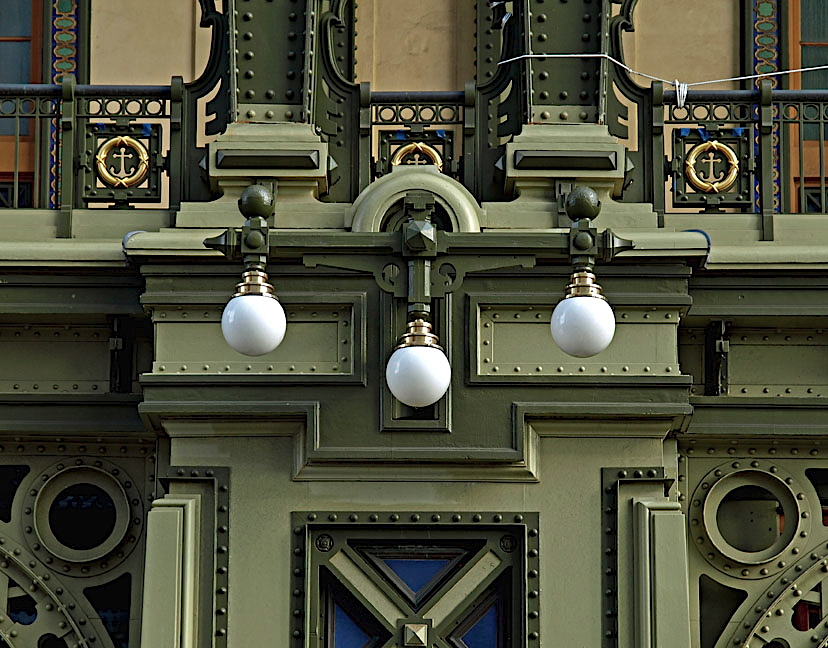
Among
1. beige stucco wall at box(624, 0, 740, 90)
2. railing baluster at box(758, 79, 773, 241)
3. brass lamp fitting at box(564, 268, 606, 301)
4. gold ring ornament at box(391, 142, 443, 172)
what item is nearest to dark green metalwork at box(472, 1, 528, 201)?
gold ring ornament at box(391, 142, 443, 172)

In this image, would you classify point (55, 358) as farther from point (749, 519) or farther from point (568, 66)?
point (749, 519)

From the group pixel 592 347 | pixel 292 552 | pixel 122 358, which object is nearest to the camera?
pixel 592 347

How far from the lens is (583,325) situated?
9500 millimetres

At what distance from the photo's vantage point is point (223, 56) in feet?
36.9

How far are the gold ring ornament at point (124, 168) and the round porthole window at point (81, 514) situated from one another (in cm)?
162

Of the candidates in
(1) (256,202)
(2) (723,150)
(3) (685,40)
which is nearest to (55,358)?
(1) (256,202)

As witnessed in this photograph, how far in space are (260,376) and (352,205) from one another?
3.62 ft

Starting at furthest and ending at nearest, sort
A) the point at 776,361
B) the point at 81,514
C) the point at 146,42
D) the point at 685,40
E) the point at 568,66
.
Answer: the point at 685,40
the point at 146,42
the point at 81,514
the point at 776,361
the point at 568,66

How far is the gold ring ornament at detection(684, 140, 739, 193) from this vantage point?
11273 mm

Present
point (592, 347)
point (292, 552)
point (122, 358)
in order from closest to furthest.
Result: point (592, 347)
point (292, 552)
point (122, 358)

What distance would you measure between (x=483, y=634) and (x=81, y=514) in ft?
8.15

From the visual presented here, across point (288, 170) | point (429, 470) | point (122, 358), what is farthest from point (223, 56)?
point (429, 470)

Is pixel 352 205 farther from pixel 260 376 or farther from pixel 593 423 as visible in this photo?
pixel 593 423

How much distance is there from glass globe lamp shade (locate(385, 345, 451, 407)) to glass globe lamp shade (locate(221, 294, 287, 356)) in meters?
0.61
